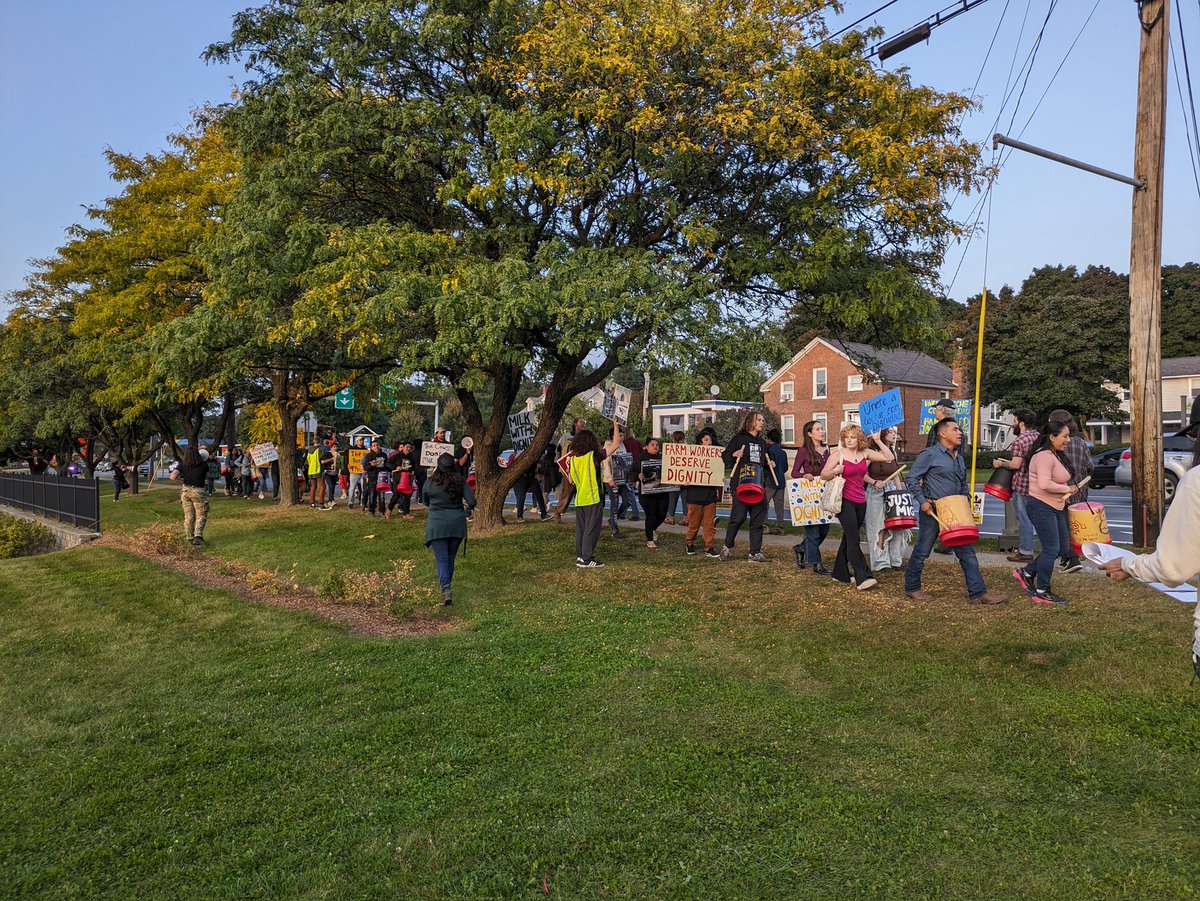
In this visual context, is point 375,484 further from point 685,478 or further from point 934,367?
point 934,367

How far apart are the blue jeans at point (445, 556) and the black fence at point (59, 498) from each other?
1219 cm

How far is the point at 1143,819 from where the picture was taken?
12.5 feet

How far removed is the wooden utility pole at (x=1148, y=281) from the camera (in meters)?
11.1

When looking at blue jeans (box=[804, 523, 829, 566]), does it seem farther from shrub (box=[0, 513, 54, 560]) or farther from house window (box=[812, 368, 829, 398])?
house window (box=[812, 368, 829, 398])

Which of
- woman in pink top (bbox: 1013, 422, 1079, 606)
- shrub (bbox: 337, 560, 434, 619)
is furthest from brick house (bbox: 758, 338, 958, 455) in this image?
shrub (bbox: 337, 560, 434, 619)

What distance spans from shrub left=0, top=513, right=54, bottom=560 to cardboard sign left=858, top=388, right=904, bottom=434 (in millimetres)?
17939

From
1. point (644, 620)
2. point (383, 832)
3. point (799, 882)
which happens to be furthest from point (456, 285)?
point (799, 882)

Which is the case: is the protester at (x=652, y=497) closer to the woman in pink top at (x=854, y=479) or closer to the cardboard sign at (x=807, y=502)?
the cardboard sign at (x=807, y=502)

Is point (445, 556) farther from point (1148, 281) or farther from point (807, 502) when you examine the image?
point (1148, 281)

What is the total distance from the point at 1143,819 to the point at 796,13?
10368 mm

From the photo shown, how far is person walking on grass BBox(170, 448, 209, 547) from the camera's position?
51.9 feet

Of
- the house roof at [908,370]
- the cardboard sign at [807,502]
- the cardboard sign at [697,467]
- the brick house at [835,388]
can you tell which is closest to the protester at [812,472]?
the cardboard sign at [807,502]

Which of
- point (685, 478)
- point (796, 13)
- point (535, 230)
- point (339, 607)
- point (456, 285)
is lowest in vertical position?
point (339, 607)

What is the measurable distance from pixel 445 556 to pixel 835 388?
4158 cm
